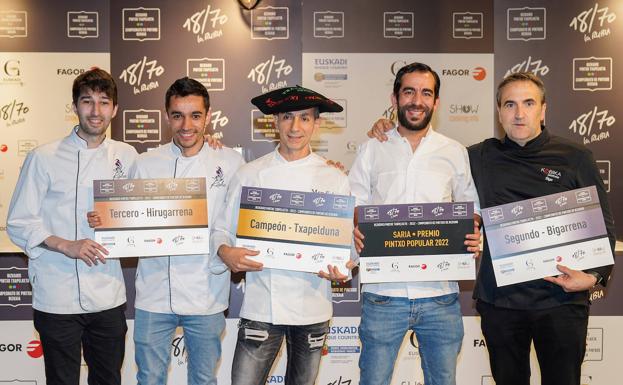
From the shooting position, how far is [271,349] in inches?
107

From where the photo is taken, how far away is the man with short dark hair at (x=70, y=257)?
111 inches

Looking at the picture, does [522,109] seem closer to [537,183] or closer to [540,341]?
[537,183]

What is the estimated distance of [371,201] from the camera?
9.68 ft

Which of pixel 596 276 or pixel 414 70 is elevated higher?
pixel 414 70

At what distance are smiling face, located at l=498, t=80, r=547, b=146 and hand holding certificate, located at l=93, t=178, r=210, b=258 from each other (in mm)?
1448

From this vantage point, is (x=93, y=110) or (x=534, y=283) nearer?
(x=534, y=283)

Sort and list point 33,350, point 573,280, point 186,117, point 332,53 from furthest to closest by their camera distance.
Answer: point 332,53
point 33,350
point 186,117
point 573,280

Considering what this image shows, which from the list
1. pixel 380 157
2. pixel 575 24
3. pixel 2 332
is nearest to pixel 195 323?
pixel 380 157

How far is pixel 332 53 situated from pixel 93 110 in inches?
89.3

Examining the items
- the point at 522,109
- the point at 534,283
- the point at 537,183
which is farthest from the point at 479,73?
the point at 534,283

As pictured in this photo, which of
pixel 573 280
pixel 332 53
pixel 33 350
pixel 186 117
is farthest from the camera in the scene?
pixel 332 53

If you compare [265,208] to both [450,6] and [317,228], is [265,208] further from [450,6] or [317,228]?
[450,6]

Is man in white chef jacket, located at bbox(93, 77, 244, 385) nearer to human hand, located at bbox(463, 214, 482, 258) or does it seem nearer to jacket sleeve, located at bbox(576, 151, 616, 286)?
human hand, located at bbox(463, 214, 482, 258)

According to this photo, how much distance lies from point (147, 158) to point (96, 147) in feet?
0.84
